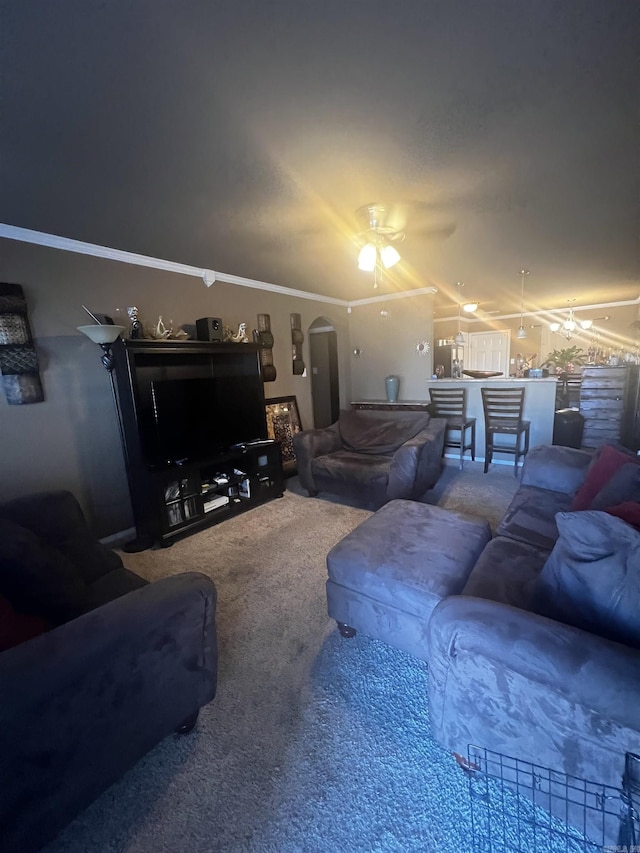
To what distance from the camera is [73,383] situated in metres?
2.61

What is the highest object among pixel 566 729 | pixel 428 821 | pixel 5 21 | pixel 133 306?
pixel 5 21

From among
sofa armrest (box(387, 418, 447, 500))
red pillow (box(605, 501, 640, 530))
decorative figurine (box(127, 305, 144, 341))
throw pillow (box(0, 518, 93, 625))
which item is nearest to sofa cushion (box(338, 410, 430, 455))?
sofa armrest (box(387, 418, 447, 500))

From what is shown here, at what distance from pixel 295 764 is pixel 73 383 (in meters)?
2.74

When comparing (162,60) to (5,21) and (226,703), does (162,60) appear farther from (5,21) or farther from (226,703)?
(226,703)

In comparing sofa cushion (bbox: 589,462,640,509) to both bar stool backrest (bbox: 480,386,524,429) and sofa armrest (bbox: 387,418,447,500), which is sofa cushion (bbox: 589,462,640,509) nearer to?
sofa armrest (bbox: 387,418,447,500)

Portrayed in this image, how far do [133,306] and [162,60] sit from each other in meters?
2.08

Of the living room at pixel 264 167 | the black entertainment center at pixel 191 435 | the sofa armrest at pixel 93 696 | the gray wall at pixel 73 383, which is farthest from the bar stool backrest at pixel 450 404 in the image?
the sofa armrest at pixel 93 696

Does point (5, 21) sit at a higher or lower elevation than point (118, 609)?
higher

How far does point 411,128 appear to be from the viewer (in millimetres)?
1531

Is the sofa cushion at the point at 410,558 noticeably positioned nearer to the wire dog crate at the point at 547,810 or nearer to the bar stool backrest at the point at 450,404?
the wire dog crate at the point at 547,810

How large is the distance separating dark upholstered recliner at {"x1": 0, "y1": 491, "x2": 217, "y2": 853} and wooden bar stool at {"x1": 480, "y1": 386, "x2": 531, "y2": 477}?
147 inches

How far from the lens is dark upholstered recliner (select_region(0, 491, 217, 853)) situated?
824mm

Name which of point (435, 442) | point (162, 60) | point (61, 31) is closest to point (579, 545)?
point (162, 60)

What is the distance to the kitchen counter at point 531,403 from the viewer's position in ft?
13.6
